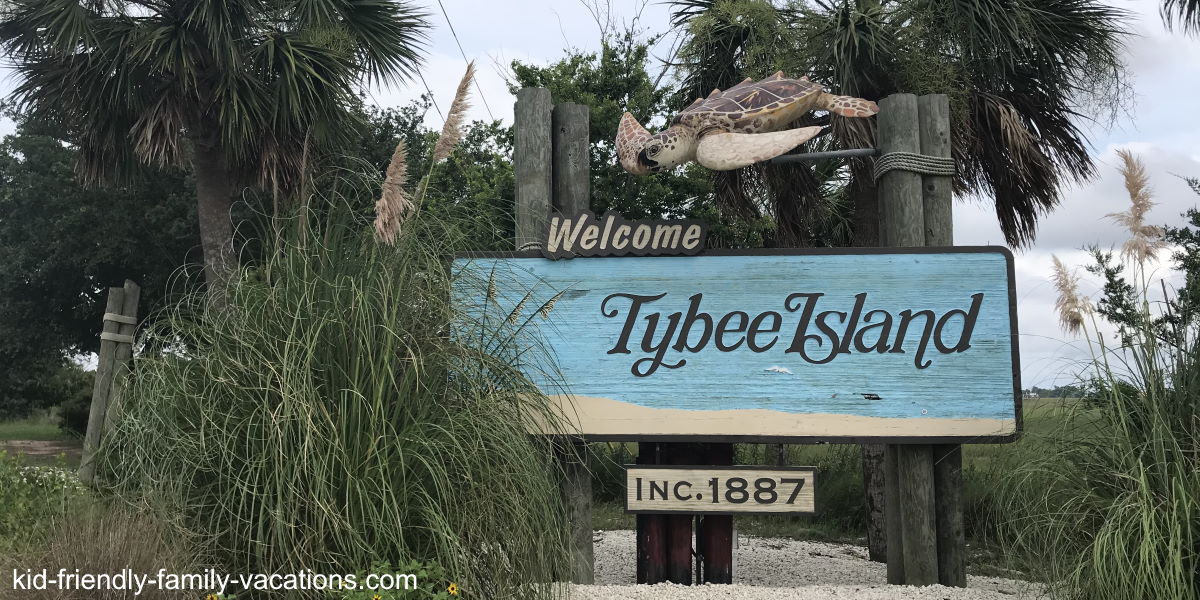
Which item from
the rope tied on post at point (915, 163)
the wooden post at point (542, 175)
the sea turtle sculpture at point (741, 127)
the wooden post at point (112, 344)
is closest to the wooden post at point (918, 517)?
the rope tied on post at point (915, 163)

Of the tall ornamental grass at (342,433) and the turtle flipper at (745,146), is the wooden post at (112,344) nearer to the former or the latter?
the tall ornamental grass at (342,433)

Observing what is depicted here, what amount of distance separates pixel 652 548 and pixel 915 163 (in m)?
2.82

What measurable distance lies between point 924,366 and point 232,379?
146 inches

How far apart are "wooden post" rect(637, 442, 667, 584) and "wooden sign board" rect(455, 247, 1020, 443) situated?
0.48m

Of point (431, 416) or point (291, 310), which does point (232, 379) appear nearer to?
point (291, 310)

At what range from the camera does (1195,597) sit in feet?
12.6

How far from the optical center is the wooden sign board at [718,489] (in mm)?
5250

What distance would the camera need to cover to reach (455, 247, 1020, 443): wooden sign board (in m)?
5.36

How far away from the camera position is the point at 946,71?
8148mm

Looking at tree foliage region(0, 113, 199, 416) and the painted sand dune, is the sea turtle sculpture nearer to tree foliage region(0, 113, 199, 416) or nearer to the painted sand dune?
the painted sand dune

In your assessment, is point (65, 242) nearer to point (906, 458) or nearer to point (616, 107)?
point (616, 107)

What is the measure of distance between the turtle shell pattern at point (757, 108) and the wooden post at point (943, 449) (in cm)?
76

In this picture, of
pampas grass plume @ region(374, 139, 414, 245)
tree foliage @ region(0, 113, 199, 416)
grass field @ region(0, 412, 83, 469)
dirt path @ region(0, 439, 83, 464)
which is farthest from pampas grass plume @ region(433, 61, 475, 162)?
tree foliage @ region(0, 113, 199, 416)

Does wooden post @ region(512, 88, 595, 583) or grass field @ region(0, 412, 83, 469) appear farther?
grass field @ region(0, 412, 83, 469)
